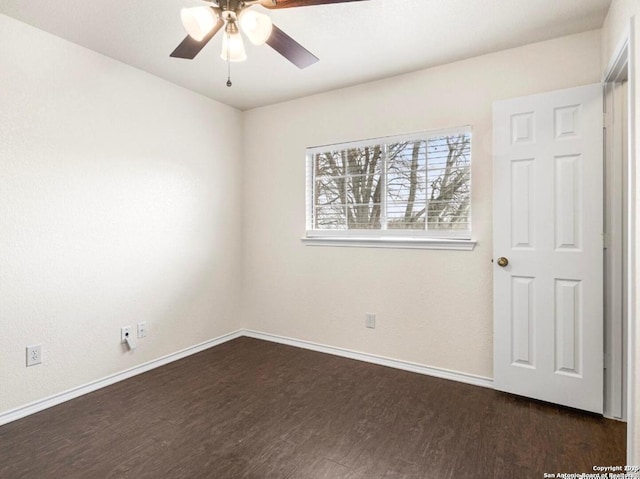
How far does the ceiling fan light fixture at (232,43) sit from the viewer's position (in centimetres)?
175

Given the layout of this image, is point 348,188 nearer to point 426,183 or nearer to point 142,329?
point 426,183

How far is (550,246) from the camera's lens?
2.37m

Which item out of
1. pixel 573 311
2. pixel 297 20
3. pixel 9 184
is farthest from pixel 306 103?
pixel 573 311

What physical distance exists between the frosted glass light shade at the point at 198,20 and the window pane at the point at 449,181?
1946 mm

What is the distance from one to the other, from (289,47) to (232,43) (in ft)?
0.97

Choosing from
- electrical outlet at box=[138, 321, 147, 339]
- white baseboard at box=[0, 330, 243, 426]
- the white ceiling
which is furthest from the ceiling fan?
white baseboard at box=[0, 330, 243, 426]

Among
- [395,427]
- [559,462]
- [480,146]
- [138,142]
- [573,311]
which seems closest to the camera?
[559,462]

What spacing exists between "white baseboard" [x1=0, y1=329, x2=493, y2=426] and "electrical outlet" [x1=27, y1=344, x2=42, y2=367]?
0.26 m

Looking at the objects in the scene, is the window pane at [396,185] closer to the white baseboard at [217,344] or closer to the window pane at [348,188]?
the window pane at [348,188]

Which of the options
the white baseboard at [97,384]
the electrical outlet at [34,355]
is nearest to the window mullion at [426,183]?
the white baseboard at [97,384]

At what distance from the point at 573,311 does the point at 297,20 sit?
8.45ft

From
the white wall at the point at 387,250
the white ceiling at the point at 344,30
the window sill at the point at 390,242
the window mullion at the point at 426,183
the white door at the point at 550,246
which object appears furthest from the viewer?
the window mullion at the point at 426,183

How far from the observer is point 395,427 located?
215 cm

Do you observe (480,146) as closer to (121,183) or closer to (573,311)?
(573,311)
